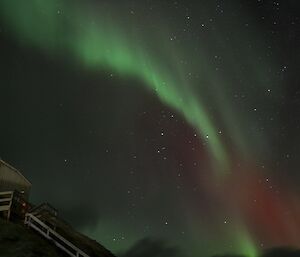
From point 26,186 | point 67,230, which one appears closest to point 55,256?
point 67,230

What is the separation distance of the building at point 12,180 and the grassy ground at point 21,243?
24.3ft

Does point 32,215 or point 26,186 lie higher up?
point 26,186

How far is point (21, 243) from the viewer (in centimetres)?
1797

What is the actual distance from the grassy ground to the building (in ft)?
24.3

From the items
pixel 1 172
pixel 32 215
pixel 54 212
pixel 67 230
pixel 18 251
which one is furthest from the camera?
pixel 1 172

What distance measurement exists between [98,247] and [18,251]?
892 centimetres

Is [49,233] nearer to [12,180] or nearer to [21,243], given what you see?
[21,243]

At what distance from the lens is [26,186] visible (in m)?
30.0

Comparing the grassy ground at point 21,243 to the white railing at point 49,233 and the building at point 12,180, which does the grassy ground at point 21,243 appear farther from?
the building at point 12,180

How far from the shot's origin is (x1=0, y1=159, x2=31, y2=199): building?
87.8 ft

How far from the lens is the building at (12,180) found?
2677 centimetres

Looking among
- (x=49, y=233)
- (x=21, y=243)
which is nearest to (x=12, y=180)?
(x=49, y=233)

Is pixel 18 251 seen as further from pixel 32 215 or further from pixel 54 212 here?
pixel 54 212

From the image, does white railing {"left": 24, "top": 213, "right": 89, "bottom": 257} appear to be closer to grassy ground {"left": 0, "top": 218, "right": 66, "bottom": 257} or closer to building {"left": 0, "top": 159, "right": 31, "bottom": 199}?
grassy ground {"left": 0, "top": 218, "right": 66, "bottom": 257}
